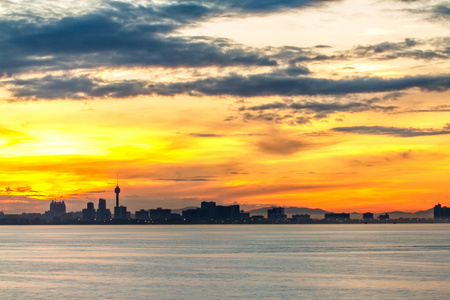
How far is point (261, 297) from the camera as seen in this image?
72875mm

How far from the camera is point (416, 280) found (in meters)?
89.3

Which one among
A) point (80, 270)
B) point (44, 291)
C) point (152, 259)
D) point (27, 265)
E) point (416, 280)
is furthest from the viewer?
point (152, 259)

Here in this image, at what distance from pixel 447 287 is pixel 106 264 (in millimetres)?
64510

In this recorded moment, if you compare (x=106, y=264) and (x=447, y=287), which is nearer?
(x=447, y=287)

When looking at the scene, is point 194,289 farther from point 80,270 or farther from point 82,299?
point 80,270

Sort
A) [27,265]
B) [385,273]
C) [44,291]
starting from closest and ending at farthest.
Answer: [44,291], [385,273], [27,265]

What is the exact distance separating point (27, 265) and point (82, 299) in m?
52.2

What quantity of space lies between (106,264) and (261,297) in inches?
2188

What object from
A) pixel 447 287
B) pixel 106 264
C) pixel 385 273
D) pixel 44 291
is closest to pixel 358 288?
pixel 447 287

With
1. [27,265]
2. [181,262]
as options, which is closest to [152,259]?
[181,262]

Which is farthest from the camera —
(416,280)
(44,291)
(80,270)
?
(80,270)

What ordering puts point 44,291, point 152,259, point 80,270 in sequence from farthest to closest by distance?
point 152,259 → point 80,270 → point 44,291

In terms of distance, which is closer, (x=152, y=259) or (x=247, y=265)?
(x=247, y=265)

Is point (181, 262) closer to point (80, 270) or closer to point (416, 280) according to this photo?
point (80, 270)
